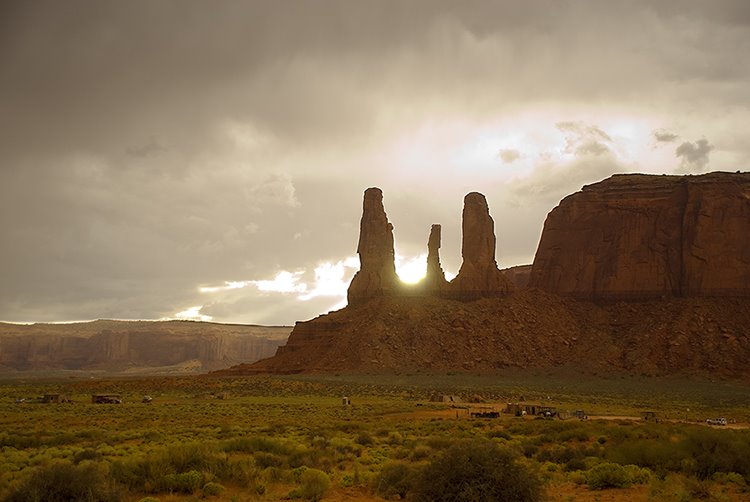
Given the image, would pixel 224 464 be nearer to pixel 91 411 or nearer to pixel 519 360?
pixel 91 411

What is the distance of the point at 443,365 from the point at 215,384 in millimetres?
30828

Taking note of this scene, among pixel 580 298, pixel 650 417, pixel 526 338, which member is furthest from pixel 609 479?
pixel 580 298

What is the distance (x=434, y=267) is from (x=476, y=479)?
9852 centimetres

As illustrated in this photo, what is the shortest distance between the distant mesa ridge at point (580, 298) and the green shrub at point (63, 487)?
237ft

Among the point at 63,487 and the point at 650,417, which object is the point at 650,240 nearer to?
the point at 650,417

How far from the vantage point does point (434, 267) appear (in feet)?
368

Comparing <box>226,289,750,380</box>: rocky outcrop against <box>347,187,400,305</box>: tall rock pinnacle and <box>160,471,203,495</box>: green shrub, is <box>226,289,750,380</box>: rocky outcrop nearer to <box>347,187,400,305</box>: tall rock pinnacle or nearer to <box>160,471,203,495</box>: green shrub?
<box>347,187,400,305</box>: tall rock pinnacle

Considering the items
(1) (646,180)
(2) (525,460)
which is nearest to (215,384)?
(2) (525,460)

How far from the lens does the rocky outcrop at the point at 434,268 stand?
109 meters

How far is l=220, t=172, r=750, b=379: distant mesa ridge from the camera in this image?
87938 mm

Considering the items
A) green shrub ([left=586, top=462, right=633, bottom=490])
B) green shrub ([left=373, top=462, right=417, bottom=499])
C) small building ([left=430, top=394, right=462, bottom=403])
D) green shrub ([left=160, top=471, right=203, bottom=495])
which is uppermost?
green shrub ([left=160, top=471, right=203, bottom=495])

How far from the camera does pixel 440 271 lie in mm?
112438

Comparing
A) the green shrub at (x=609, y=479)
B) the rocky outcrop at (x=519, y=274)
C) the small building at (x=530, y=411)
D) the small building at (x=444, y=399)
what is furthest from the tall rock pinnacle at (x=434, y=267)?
the green shrub at (x=609, y=479)

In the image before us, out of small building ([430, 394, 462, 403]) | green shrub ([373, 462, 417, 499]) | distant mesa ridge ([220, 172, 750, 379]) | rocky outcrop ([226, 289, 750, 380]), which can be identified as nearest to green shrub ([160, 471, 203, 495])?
green shrub ([373, 462, 417, 499])
